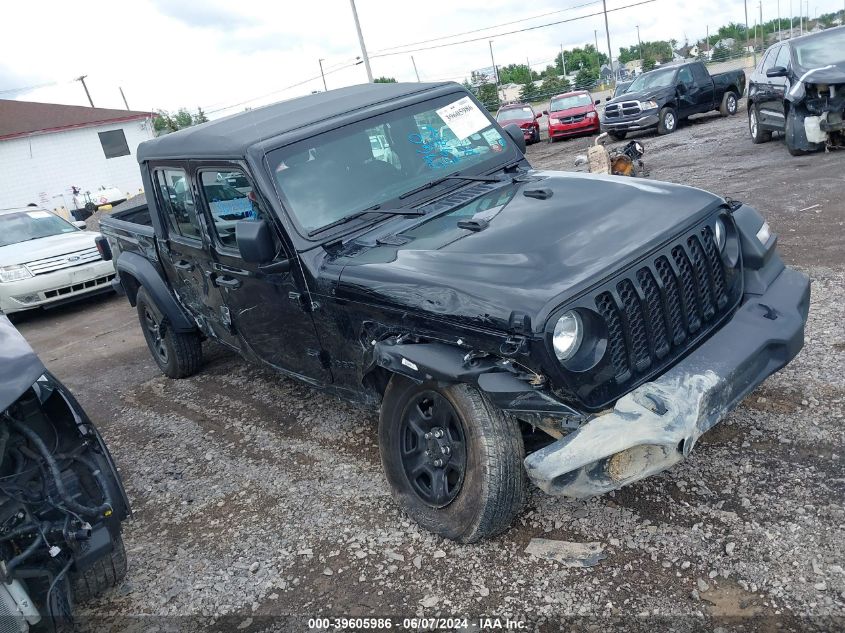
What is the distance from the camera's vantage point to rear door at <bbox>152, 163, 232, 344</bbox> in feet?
14.9

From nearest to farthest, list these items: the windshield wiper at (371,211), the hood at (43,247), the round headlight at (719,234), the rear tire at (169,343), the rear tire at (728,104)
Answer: the round headlight at (719,234) < the windshield wiper at (371,211) < the rear tire at (169,343) < the hood at (43,247) < the rear tire at (728,104)

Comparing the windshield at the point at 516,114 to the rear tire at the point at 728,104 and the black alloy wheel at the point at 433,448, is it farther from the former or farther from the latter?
the black alloy wheel at the point at 433,448

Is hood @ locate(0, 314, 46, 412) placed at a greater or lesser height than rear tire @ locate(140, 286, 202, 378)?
greater

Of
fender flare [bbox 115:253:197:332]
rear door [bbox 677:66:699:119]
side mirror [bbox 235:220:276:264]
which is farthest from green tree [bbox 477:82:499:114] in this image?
side mirror [bbox 235:220:276:264]

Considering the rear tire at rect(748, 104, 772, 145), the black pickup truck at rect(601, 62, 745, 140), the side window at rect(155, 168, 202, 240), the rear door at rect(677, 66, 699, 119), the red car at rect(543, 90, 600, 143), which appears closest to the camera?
the side window at rect(155, 168, 202, 240)

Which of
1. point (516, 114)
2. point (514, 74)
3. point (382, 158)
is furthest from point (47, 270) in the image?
point (514, 74)

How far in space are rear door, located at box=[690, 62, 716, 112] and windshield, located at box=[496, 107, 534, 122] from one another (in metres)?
5.95

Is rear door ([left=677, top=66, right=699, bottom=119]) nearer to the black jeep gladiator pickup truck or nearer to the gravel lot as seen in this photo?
the gravel lot

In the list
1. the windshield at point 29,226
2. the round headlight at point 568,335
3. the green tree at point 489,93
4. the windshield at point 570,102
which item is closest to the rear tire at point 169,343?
the round headlight at point 568,335

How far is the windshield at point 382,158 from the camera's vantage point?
3.81 metres

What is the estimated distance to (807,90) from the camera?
31.6ft

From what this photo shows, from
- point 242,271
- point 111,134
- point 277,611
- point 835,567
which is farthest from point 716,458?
point 111,134

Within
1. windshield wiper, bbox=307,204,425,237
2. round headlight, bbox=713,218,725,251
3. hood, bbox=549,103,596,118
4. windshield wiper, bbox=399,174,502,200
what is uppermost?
windshield wiper, bbox=399,174,502,200

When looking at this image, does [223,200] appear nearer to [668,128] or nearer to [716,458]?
[716,458]
